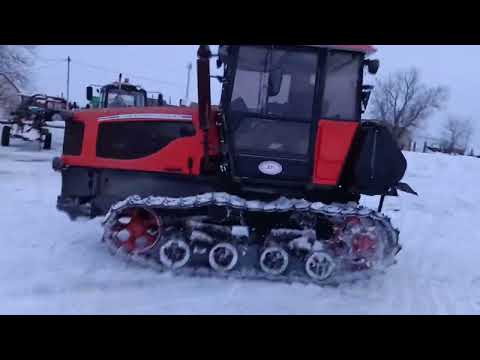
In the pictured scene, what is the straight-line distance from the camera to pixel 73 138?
475cm

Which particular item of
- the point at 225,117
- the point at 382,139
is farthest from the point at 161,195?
the point at 382,139

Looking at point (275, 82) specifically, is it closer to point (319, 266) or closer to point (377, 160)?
point (377, 160)

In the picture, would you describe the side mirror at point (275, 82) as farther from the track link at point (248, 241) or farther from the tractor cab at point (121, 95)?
the tractor cab at point (121, 95)

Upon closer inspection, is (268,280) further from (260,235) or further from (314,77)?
(314,77)

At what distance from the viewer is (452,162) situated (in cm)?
1517

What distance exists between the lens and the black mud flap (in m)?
4.40

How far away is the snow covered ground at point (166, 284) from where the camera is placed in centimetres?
358

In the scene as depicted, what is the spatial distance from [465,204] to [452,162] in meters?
6.13

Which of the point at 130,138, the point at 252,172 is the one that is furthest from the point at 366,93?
the point at 130,138

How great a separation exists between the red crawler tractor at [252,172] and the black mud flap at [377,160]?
11mm

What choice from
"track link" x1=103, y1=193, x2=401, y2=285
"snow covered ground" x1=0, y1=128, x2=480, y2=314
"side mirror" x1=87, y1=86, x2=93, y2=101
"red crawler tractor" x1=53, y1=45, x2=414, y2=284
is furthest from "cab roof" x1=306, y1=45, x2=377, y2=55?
"side mirror" x1=87, y1=86, x2=93, y2=101

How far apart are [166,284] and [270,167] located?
168 centimetres

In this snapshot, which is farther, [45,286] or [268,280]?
[268,280]

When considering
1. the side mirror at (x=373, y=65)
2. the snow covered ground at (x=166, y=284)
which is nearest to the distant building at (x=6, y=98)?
the snow covered ground at (x=166, y=284)
